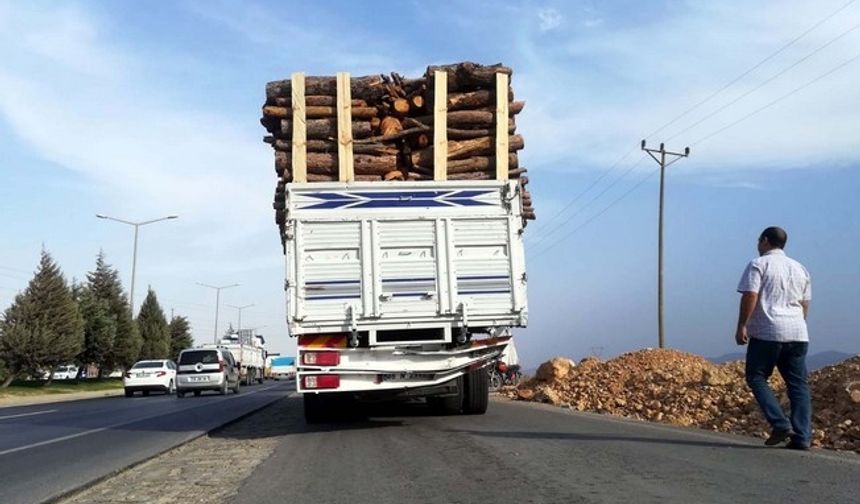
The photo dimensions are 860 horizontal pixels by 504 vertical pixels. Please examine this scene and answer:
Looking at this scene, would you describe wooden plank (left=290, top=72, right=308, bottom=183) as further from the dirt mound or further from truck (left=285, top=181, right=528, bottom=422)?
the dirt mound

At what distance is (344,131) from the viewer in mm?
11203

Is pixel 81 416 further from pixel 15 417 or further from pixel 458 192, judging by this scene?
pixel 458 192

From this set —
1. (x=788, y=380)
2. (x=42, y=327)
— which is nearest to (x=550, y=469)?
(x=788, y=380)

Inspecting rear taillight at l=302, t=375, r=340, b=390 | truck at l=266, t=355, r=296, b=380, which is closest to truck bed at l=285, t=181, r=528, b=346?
rear taillight at l=302, t=375, r=340, b=390

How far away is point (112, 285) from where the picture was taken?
207 feet

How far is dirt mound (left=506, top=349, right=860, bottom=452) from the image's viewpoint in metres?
10.1

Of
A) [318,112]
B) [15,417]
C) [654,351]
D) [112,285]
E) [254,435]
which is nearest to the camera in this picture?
[318,112]

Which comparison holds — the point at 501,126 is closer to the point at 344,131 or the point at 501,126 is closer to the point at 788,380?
the point at 344,131

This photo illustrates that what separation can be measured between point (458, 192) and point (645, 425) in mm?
3906

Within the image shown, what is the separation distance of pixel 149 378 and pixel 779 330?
3043cm

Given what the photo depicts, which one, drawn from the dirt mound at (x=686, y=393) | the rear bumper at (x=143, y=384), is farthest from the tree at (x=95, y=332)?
the dirt mound at (x=686, y=393)

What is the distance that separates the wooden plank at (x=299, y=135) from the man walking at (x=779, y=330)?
6019mm

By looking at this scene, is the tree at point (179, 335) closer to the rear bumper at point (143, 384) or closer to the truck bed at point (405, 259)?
the rear bumper at point (143, 384)

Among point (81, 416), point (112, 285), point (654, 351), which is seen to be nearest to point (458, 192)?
point (81, 416)
